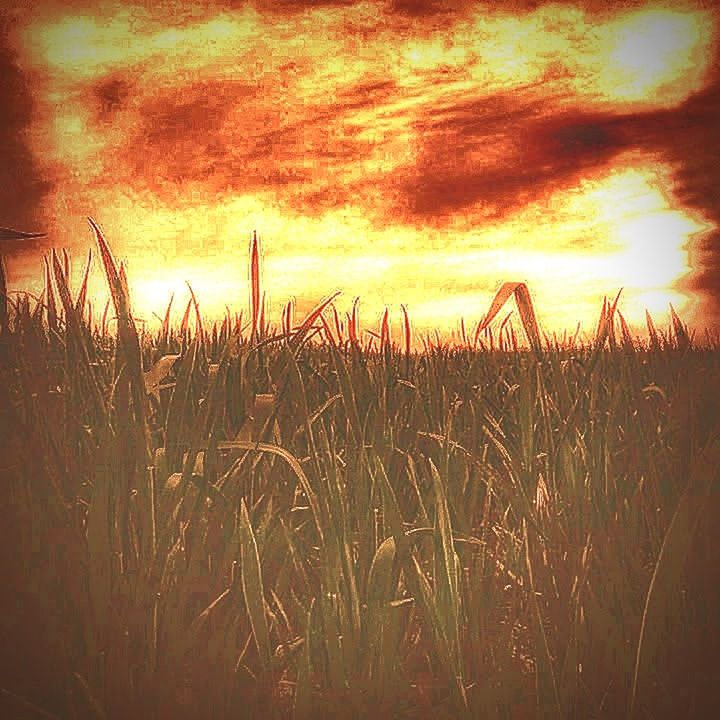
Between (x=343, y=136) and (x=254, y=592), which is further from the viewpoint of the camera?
(x=343, y=136)

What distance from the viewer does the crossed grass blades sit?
898 millimetres

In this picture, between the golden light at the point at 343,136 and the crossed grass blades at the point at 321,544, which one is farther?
the golden light at the point at 343,136

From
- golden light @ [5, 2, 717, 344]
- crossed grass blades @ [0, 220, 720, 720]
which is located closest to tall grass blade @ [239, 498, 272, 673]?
crossed grass blades @ [0, 220, 720, 720]

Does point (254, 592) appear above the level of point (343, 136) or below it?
below

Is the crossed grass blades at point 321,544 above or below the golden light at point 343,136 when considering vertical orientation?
below

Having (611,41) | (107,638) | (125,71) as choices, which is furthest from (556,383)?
(125,71)

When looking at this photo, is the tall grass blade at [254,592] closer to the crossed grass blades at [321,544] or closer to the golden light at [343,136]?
the crossed grass blades at [321,544]

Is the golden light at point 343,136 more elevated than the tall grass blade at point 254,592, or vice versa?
the golden light at point 343,136

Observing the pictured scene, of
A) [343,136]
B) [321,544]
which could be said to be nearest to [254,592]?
[321,544]

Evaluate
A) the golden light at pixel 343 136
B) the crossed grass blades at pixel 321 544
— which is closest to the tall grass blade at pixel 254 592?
the crossed grass blades at pixel 321 544

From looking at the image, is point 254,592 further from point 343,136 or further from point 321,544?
point 343,136

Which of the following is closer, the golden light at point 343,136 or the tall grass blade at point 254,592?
the tall grass blade at point 254,592

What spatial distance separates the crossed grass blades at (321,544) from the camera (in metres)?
0.90

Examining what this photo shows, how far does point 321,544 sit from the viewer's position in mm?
929
